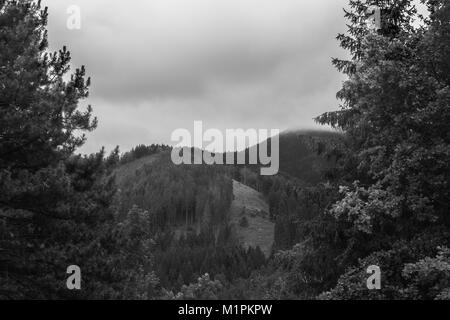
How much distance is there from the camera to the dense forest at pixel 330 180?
11492 millimetres

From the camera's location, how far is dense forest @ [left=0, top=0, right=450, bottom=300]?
11.5 m

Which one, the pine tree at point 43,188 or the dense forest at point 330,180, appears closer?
the dense forest at point 330,180

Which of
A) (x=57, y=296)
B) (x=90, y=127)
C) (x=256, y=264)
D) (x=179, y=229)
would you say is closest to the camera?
(x=57, y=296)

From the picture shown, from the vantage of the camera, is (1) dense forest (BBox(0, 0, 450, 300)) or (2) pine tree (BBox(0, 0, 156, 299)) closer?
(1) dense forest (BBox(0, 0, 450, 300))

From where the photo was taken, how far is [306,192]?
16.6 meters

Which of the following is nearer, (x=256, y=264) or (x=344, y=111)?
(x=344, y=111)

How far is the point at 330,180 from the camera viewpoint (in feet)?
54.3

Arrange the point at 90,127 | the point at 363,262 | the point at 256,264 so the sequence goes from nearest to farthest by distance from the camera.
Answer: the point at 363,262 < the point at 90,127 < the point at 256,264

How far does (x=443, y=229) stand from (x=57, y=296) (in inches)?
430

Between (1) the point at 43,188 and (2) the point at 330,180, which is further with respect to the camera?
(2) the point at 330,180

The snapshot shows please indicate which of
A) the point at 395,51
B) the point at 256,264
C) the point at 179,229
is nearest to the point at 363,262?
the point at 395,51
